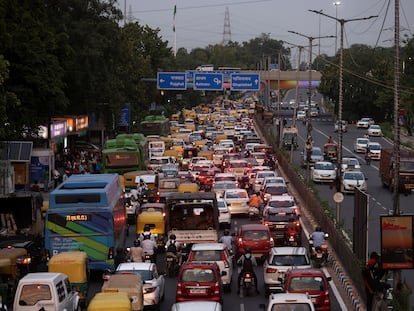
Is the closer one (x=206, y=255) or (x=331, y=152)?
(x=206, y=255)

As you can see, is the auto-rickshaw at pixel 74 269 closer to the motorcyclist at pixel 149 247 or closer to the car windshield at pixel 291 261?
the motorcyclist at pixel 149 247

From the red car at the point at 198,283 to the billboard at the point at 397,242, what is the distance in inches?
163

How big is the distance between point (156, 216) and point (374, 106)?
333ft

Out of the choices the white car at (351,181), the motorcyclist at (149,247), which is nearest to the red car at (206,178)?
the white car at (351,181)

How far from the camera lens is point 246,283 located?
1056 inches

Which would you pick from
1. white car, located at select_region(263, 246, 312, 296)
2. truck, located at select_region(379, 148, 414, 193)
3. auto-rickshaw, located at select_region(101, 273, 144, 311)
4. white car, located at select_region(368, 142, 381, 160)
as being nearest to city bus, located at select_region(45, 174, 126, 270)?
white car, located at select_region(263, 246, 312, 296)

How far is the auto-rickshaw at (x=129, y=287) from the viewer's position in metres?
21.5

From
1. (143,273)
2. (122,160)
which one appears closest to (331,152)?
(122,160)

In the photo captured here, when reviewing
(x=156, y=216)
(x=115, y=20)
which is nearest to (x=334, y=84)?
(x=115, y=20)

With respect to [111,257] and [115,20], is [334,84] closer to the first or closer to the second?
[115,20]

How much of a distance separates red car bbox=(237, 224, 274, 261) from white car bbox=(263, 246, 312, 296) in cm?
525

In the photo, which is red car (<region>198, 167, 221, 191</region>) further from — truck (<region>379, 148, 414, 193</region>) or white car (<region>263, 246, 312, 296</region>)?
white car (<region>263, 246, 312, 296</region>)

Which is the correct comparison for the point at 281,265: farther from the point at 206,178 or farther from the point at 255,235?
the point at 206,178

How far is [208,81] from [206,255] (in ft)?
219
